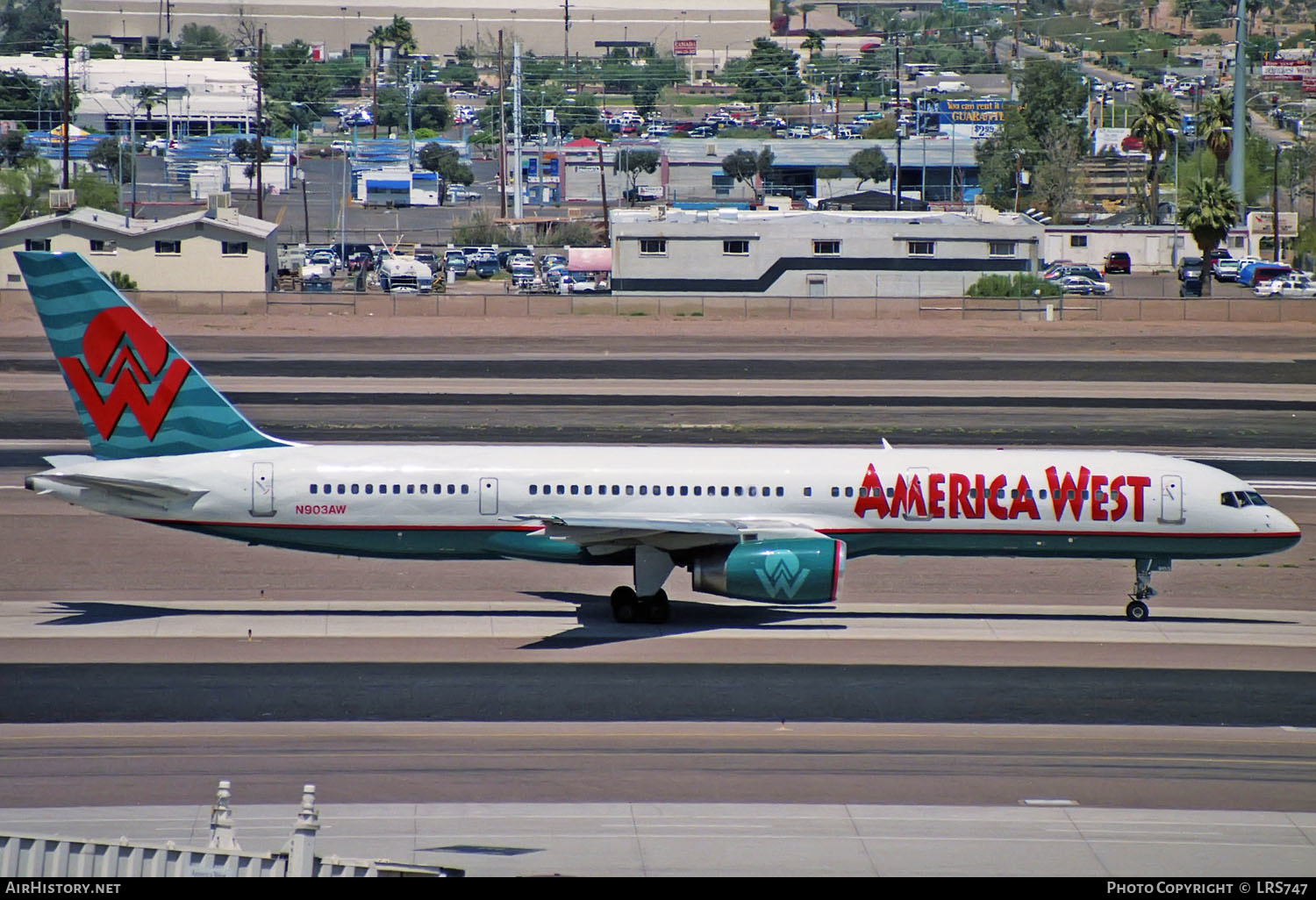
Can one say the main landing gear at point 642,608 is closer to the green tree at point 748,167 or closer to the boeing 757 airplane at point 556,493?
the boeing 757 airplane at point 556,493

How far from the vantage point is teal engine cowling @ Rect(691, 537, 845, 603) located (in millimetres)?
31609

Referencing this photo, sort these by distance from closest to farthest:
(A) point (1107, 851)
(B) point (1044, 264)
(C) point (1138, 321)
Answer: (A) point (1107, 851)
(C) point (1138, 321)
(B) point (1044, 264)

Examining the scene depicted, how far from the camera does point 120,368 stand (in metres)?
33.3

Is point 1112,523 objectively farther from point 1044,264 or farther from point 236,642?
point 1044,264

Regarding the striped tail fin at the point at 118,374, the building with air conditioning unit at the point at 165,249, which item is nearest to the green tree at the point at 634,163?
the building with air conditioning unit at the point at 165,249

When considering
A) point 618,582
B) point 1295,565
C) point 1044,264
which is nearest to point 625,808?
point 618,582

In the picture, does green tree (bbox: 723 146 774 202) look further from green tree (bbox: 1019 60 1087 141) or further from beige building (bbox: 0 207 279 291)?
beige building (bbox: 0 207 279 291)

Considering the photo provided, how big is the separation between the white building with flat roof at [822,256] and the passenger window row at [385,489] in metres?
64.6

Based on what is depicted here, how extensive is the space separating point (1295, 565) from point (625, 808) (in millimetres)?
24252

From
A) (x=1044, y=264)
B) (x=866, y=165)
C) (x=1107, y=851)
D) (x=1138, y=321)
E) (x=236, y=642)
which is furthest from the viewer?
(x=866, y=165)

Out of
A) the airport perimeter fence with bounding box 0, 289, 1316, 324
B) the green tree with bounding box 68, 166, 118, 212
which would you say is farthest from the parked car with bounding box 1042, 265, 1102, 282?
the green tree with bounding box 68, 166, 118, 212

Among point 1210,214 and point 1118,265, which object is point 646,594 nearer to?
point 1210,214

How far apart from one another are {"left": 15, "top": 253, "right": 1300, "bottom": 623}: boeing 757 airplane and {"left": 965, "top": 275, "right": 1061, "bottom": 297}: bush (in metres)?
62.1

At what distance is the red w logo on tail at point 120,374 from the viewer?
33.2 meters
